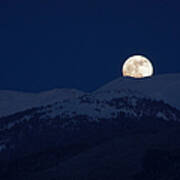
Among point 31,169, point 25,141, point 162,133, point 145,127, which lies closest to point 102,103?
point 145,127

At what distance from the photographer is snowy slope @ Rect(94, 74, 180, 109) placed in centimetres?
8175

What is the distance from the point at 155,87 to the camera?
9175 cm

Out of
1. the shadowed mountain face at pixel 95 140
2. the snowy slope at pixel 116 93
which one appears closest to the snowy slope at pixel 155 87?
the snowy slope at pixel 116 93

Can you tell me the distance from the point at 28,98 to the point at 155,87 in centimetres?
2372

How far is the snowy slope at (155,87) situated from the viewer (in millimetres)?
81750

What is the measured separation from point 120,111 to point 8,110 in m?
27.6

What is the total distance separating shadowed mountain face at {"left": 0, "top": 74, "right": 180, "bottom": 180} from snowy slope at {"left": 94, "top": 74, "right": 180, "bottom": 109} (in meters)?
3.34

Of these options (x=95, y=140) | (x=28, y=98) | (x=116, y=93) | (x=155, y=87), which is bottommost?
(x=95, y=140)

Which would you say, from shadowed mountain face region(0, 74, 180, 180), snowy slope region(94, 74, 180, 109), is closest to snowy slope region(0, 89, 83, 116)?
snowy slope region(94, 74, 180, 109)

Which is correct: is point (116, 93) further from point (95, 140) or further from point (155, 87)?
point (95, 140)

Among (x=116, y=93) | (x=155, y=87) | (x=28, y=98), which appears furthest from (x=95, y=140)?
(x=28, y=98)

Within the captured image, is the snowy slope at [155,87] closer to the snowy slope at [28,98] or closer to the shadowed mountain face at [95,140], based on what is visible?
the shadowed mountain face at [95,140]

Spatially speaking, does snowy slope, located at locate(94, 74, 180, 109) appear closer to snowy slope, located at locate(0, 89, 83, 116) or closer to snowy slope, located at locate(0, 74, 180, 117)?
snowy slope, located at locate(0, 74, 180, 117)

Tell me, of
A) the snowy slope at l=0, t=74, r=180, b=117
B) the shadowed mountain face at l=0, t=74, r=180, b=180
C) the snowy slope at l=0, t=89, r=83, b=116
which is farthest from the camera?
the snowy slope at l=0, t=89, r=83, b=116
